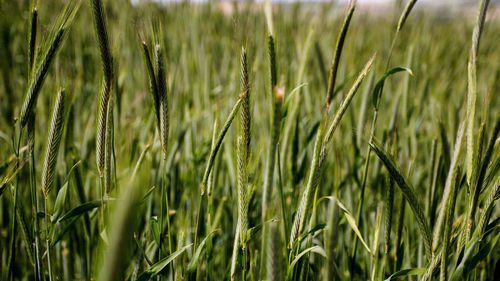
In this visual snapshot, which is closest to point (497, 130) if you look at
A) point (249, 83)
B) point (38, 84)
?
point (249, 83)

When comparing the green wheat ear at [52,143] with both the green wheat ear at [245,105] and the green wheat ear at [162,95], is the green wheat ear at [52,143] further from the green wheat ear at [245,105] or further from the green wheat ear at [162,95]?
the green wheat ear at [245,105]

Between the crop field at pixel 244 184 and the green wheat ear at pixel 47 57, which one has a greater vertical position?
the green wheat ear at pixel 47 57

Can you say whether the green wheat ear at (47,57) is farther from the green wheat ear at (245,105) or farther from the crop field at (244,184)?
the green wheat ear at (245,105)

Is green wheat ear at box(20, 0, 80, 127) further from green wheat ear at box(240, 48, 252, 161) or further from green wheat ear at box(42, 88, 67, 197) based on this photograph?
green wheat ear at box(240, 48, 252, 161)

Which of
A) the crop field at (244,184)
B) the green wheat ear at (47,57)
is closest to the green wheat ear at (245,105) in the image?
the crop field at (244,184)

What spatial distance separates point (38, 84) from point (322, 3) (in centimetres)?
178

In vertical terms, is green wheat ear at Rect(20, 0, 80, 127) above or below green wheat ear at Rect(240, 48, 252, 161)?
above

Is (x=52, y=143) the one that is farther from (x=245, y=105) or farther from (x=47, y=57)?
(x=245, y=105)

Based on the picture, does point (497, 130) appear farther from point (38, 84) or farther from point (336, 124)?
point (38, 84)

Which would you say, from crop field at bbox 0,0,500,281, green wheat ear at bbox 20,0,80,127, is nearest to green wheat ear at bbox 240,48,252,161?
crop field at bbox 0,0,500,281

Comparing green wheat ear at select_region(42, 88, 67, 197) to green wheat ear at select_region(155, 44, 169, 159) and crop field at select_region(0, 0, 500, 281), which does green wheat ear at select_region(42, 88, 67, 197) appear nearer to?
crop field at select_region(0, 0, 500, 281)

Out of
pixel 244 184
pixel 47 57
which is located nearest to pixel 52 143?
pixel 47 57

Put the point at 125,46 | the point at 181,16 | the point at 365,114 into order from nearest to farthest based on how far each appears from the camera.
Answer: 1. the point at 365,114
2. the point at 125,46
3. the point at 181,16

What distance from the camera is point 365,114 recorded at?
0.78 metres
